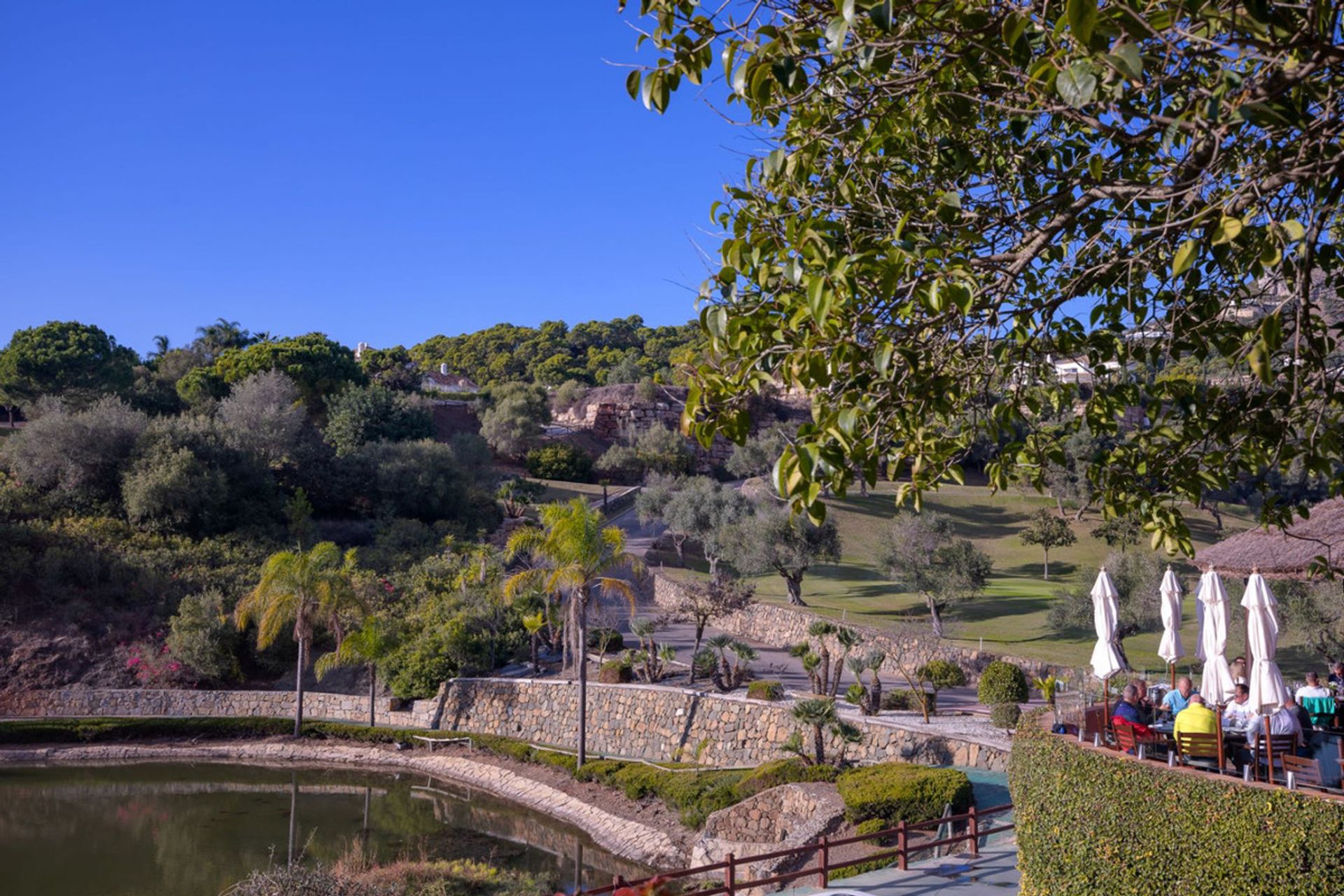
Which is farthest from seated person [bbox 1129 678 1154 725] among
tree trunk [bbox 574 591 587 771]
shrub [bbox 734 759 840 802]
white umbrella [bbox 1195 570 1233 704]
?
tree trunk [bbox 574 591 587 771]

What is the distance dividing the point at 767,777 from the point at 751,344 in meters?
15.9

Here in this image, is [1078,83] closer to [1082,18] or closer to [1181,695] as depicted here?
[1082,18]

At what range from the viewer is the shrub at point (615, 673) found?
2764 cm

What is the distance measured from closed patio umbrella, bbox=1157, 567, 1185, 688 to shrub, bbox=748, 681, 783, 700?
1219 cm

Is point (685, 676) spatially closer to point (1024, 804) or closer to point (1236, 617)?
point (1236, 617)

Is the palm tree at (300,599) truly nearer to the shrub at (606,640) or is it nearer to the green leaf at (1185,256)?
the shrub at (606,640)

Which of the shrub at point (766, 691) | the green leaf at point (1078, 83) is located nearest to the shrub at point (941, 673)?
the shrub at point (766, 691)

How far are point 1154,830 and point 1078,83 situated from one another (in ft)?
22.8

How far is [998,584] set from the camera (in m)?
43.0

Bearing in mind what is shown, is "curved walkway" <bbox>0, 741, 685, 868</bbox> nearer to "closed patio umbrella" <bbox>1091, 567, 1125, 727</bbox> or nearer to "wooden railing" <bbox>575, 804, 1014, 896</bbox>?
"wooden railing" <bbox>575, 804, 1014, 896</bbox>

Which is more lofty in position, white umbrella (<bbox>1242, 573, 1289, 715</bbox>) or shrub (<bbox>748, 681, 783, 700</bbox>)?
white umbrella (<bbox>1242, 573, 1289, 715</bbox>)

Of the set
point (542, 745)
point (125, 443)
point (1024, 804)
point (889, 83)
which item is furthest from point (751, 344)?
point (125, 443)

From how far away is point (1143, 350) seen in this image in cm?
642

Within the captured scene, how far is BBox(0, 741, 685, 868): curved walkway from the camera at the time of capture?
21.7 metres
